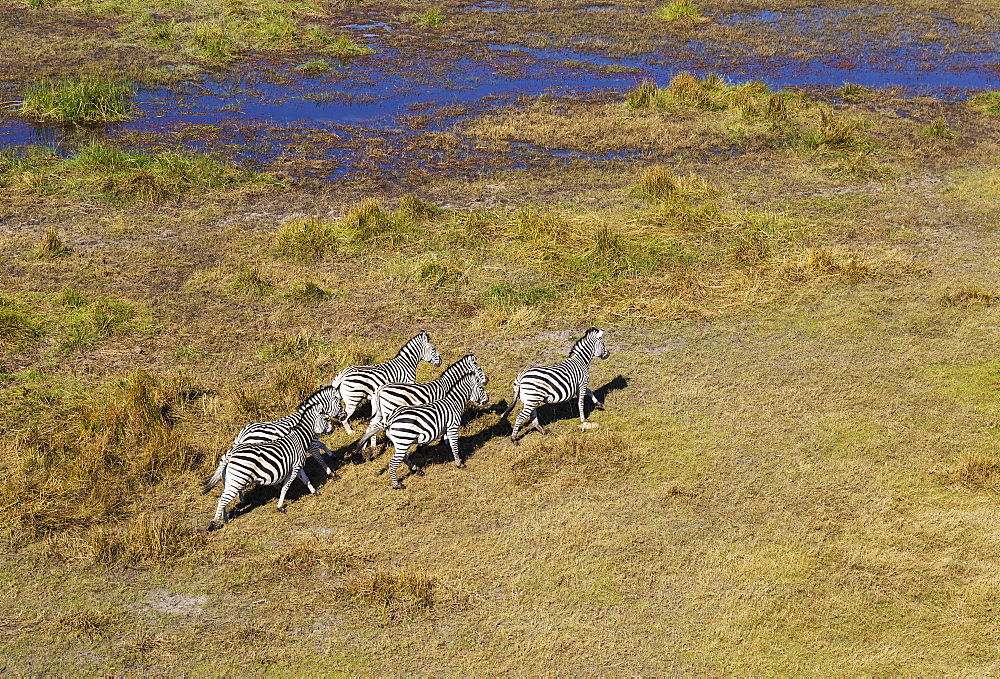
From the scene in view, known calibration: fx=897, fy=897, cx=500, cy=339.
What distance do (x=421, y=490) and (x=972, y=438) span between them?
7965mm

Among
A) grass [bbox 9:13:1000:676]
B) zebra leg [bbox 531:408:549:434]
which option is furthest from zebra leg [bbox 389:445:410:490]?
zebra leg [bbox 531:408:549:434]

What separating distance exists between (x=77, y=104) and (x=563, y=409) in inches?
842

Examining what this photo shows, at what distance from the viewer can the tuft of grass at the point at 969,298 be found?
17000 mm

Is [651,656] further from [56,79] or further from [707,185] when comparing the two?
[56,79]

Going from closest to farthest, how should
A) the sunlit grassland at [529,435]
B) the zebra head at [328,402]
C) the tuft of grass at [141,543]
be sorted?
the sunlit grassland at [529,435] < the tuft of grass at [141,543] < the zebra head at [328,402]

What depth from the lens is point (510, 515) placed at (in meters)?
11.4

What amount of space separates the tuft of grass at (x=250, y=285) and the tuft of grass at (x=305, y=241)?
1.33m

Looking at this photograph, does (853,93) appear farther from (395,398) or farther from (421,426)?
(421,426)

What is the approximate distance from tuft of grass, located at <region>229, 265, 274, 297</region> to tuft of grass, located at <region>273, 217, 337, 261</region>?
52.4 inches

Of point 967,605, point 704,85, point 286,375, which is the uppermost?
point 704,85

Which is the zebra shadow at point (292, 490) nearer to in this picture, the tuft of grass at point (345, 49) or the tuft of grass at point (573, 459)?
the tuft of grass at point (573, 459)

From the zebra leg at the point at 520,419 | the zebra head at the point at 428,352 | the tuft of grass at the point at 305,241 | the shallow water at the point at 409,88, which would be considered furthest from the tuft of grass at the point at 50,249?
the zebra leg at the point at 520,419

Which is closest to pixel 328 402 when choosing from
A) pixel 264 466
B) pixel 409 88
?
pixel 264 466

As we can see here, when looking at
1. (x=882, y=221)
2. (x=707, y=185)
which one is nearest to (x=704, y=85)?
(x=707, y=185)
